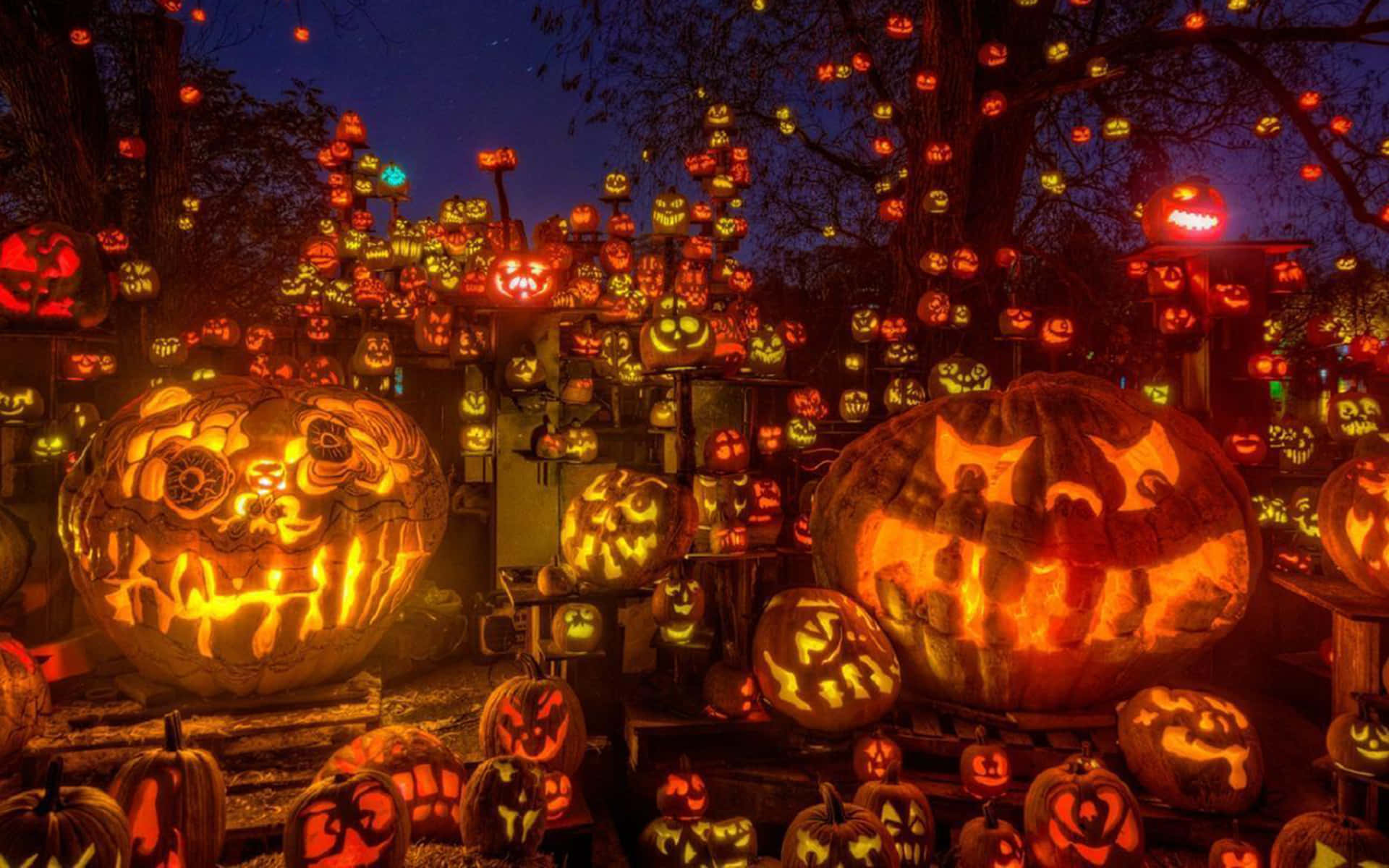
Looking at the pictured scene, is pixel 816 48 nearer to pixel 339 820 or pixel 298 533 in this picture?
pixel 298 533

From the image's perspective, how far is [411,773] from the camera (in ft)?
12.3

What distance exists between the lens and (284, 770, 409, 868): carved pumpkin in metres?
3.12

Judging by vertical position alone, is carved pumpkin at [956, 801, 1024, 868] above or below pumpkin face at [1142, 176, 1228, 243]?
below

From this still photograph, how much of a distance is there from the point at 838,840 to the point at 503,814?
136cm

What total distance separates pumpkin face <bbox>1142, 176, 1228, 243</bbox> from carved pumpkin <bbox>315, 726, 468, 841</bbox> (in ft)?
19.6

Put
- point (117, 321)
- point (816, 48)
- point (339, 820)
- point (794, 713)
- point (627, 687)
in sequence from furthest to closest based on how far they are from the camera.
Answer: point (816, 48)
point (117, 321)
point (627, 687)
point (794, 713)
point (339, 820)

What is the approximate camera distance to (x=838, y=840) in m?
3.53

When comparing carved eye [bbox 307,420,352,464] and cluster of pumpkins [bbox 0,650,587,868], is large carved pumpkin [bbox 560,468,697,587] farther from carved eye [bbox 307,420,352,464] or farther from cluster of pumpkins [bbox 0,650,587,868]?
carved eye [bbox 307,420,352,464]

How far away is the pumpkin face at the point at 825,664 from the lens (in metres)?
4.57

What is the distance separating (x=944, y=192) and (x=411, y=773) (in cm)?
691

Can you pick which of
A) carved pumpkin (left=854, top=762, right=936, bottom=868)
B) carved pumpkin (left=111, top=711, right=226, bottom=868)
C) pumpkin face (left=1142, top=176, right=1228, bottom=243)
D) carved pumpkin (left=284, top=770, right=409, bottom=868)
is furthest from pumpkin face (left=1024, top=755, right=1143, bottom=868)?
pumpkin face (left=1142, top=176, right=1228, bottom=243)

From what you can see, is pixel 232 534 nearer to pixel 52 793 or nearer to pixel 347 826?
pixel 52 793

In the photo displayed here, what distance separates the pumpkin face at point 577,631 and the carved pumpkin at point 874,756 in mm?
1522

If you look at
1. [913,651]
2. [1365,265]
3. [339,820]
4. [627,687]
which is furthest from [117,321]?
[1365,265]
